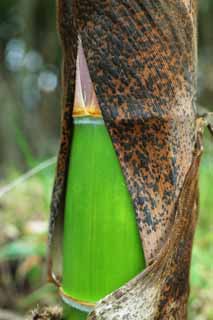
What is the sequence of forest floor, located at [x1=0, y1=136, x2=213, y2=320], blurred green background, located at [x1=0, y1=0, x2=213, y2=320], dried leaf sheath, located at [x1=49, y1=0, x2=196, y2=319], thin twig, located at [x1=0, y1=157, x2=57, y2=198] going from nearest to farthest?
dried leaf sheath, located at [x1=49, y1=0, x2=196, y2=319] < thin twig, located at [x1=0, y1=157, x2=57, y2=198] < forest floor, located at [x1=0, y1=136, x2=213, y2=320] < blurred green background, located at [x1=0, y1=0, x2=213, y2=320]

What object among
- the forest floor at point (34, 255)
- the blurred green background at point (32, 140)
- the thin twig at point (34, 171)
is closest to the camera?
the thin twig at point (34, 171)

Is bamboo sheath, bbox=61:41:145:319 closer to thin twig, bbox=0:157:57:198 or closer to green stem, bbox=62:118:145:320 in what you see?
green stem, bbox=62:118:145:320

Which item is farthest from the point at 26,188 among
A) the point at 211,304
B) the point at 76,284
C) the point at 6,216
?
the point at 76,284

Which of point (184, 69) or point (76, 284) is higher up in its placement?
point (184, 69)

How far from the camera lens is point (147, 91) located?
1.62ft

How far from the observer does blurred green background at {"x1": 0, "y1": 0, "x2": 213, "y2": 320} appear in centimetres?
130

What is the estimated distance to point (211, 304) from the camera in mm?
1051

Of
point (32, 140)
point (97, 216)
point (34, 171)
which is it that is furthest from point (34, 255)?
point (32, 140)

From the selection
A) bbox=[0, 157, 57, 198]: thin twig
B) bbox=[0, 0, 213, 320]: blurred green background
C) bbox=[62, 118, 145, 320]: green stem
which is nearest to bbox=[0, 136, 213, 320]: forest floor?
bbox=[0, 0, 213, 320]: blurred green background

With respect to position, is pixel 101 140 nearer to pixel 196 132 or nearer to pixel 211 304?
pixel 196 132

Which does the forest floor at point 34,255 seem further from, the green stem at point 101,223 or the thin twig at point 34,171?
the green stem at point 101,223

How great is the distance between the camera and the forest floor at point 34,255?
44.0 inches

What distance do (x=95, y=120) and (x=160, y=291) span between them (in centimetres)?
19

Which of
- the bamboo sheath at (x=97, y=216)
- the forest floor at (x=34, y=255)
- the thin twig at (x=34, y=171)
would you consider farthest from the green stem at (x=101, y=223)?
the forest floor at (x=34, y=255)
